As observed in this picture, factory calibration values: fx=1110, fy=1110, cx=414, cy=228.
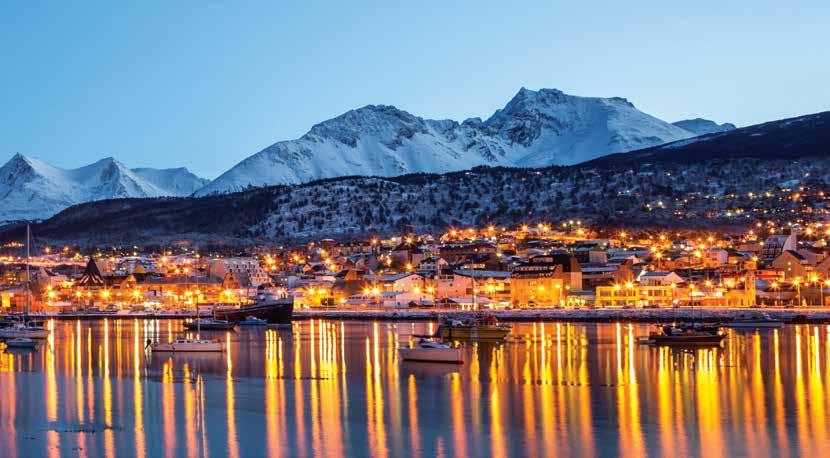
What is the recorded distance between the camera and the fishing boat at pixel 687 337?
2117 inches

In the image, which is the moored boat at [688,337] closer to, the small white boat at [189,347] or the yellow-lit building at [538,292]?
the small white boat at [189,347]

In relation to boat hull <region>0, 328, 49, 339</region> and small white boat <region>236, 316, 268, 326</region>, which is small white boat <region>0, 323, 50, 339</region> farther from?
small white boat <region>236, 316, 268, 326</region>

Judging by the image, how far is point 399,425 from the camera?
28.0 m

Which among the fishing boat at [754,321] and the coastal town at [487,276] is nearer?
the fishing boat at [754,321]

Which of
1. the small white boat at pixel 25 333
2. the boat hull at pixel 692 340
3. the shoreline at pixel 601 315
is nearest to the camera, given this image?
the boat hull at pixel 692 340

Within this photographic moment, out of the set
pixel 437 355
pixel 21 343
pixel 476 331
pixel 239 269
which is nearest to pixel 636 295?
pixel 476 331

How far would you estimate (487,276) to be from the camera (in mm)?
104750

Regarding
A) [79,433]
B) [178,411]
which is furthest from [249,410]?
[79,433]

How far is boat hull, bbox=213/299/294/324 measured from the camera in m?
85.3

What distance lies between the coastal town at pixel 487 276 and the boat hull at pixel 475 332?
488 inches

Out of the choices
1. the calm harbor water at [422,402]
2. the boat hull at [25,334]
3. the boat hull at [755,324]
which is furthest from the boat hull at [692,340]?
the boat hull at [25,334]

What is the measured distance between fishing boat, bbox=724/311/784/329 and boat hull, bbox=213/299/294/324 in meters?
32.8

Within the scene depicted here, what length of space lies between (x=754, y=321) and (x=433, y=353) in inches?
1404

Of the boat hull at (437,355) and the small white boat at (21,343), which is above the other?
the boat hull at (437,355)
